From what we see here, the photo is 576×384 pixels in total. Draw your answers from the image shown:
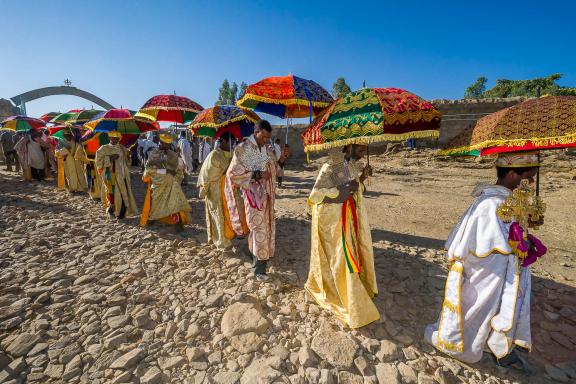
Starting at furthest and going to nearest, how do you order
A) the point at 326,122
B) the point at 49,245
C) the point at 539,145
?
the point at 49,245
the point at 326,122
the point at 539,145

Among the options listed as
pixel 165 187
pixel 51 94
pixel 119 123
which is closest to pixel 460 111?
pixel 165 187

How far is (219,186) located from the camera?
4.82 meters

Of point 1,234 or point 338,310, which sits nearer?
point 338,310

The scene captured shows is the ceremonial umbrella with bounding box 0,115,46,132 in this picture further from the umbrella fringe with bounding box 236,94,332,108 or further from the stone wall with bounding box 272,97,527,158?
the stone wall with bounding box 272,97,527,158

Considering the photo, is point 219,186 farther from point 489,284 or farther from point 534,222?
point 534,222

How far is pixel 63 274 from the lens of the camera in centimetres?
409

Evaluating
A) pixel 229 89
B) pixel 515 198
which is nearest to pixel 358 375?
pixel 515 198

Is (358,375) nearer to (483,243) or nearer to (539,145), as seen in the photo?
(483,243)

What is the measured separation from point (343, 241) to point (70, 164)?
32.2 ft

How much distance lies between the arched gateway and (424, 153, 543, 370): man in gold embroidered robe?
38.3 meters

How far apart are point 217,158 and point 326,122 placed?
260 cm

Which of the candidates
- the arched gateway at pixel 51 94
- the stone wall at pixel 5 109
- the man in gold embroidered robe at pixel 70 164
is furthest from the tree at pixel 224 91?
the man in gold embroidered robe at pixel 70 164

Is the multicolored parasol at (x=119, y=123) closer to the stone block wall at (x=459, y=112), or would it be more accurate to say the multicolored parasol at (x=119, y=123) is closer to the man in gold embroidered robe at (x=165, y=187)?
the man in gold embroidered robe at (x=165, y=187)

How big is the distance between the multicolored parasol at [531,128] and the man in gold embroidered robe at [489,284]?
0.26m
